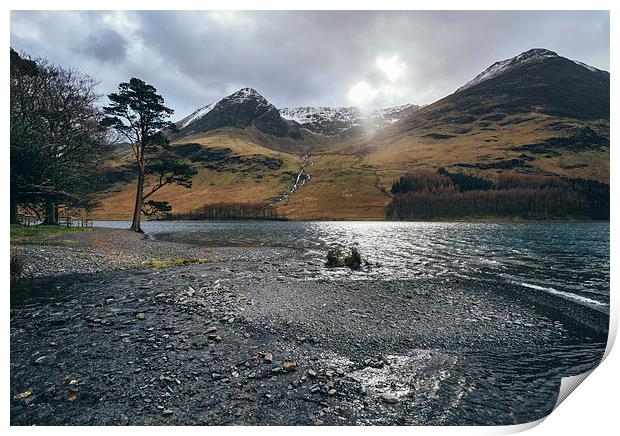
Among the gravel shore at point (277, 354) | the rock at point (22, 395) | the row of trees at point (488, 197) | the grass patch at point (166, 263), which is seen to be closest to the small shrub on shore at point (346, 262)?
the gravel shore at point (277, 354)

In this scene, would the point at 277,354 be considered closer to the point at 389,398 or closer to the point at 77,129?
the point at 389,398

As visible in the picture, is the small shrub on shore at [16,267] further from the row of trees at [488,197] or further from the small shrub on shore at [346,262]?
the row of trees at [488,197]

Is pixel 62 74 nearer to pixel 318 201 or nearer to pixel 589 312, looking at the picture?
pixel 589 312

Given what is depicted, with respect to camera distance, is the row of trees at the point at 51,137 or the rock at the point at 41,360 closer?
the rock at the point at 41,360

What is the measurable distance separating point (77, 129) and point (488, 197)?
5321 inches

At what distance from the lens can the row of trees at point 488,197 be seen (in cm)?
9972

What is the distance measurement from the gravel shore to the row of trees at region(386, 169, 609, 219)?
108812 millimetres

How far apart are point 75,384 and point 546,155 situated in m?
209

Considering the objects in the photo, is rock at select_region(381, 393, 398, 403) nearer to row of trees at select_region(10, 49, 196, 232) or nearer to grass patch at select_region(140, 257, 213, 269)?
grass patch at select_region(140, 257, 213, 269)

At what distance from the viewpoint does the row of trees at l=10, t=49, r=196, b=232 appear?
1532 centimetres

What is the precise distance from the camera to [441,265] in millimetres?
20812

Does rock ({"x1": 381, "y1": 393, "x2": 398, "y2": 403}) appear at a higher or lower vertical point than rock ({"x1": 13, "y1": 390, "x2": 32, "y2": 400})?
lower

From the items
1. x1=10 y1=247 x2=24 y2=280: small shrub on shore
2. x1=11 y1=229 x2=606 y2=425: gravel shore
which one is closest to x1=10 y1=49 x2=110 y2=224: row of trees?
x1=10 y1=247 x2=24 y2=280: small shrub on shore

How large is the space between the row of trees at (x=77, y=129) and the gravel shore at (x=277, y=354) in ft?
20.0
